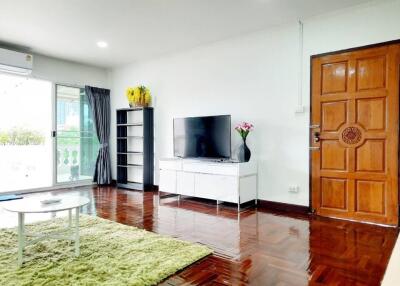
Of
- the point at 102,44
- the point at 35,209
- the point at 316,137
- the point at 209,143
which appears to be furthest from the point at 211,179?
the point at 102,44

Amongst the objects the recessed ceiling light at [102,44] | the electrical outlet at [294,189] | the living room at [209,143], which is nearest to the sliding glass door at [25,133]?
the living room at [209,143]

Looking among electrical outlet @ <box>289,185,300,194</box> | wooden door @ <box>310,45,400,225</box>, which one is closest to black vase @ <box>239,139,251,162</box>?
electrical outlet @ <box>289,185,300,194</box>

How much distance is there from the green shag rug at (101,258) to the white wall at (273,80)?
196cm

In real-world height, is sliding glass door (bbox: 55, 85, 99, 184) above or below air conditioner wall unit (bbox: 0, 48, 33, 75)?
below

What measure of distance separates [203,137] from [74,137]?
9.60ft

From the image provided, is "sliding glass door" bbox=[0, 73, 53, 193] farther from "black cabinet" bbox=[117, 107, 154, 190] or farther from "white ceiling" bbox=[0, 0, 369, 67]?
"black cabinet" bbox=[117, 107, 154, 190]

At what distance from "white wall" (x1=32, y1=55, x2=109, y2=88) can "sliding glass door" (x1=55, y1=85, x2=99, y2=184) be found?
0.56 feet

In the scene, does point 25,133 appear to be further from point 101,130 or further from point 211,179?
point 211,179

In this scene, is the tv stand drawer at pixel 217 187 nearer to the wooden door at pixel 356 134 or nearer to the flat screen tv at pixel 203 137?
the flat screen tv at pixel 203 137

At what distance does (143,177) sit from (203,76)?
2.18 metres

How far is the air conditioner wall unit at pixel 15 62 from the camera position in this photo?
14.6ft

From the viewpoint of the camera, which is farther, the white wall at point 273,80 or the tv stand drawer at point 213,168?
the tv stand drawer at point 213,168

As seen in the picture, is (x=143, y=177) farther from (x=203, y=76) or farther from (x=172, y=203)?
(x=203, y=76)

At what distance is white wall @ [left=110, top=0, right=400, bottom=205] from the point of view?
3.39 metres
